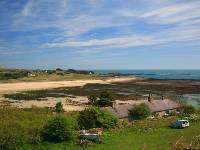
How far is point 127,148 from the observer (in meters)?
29.5

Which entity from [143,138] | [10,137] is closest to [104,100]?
[143,138]

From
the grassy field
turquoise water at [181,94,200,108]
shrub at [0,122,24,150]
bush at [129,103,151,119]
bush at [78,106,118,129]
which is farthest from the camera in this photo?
turquoise water at [181,94,200,108]

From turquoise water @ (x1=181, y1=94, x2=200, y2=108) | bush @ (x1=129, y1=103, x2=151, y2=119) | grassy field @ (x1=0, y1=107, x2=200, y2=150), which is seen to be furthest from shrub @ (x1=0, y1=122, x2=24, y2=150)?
turquoise water @ (x1=181, y1=94, x2=200, y2=108)

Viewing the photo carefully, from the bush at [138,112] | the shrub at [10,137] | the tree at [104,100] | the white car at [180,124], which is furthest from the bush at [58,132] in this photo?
the tree at [104,100]

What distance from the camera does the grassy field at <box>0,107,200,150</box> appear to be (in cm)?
2908

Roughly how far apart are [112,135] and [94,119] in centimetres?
328

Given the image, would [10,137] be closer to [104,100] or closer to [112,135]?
[112,135]

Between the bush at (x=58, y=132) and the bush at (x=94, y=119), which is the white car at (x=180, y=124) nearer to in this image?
the bush at (x=94, y=119)

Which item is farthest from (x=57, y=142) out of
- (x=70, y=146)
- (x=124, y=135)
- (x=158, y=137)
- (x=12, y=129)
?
(x=158, y=137)

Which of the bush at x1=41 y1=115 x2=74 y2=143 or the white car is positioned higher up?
the bush at x1=41 y1=115 x2=74 y2=143

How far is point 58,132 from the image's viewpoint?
1210 inches

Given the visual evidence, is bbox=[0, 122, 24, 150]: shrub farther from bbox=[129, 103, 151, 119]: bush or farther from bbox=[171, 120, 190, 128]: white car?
bbox=[129, 103, 151, 119]: bush

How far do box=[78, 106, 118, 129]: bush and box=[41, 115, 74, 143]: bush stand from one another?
5.83m

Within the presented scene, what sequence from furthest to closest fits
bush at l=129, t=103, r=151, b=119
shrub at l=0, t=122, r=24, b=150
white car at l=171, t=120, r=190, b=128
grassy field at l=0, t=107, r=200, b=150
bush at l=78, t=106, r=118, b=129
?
bush at l=129, t=103, r=151, b=119 → white car at l=171, t=120, r=190, b=128 → bush at l=78, t=106, r=118, b=129 → grassy field at l=0, t=107, r=200, b=150 → shrub at l=0, t=122, r=24, b=150
